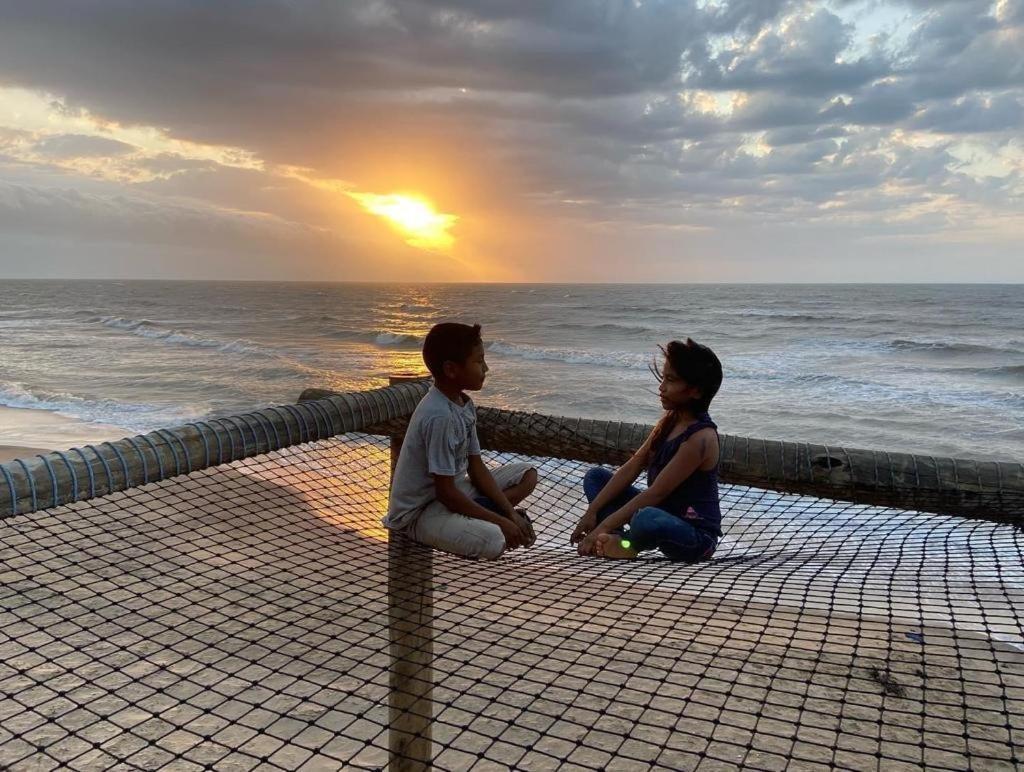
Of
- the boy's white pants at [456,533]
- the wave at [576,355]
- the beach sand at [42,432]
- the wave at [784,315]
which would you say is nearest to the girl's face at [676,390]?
the boy's white pants at [456,533]

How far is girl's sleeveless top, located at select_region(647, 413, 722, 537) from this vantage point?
330 centimetres

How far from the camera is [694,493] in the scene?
→ 132 inches

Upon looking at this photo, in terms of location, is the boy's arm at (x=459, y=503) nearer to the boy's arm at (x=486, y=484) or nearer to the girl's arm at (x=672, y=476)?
the boy's arm at (x=486, y=484)

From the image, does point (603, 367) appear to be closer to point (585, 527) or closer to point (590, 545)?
point (585, 527)

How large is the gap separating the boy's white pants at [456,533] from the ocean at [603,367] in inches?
461

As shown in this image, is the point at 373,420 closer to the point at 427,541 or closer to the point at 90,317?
the point at 427,541

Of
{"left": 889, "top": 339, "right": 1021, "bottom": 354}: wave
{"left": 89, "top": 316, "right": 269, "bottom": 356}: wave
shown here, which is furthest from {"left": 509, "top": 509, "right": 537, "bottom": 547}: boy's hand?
{"left": 889, "top": 339, "right": 1021, "bottom": 354}: wave

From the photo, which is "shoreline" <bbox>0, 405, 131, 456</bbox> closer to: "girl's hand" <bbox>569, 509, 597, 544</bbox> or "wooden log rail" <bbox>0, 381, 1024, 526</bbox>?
"wooden log rail" <bbox>0, 381, 1024, 526</bbox>

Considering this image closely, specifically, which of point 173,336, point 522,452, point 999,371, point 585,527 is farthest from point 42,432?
point 999,371

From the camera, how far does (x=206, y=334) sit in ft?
120

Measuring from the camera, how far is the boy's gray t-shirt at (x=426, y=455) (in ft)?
10.0

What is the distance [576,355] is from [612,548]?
26.6 m

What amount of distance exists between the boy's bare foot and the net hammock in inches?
2.0

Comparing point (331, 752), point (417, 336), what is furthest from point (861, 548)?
point (417, 336)
